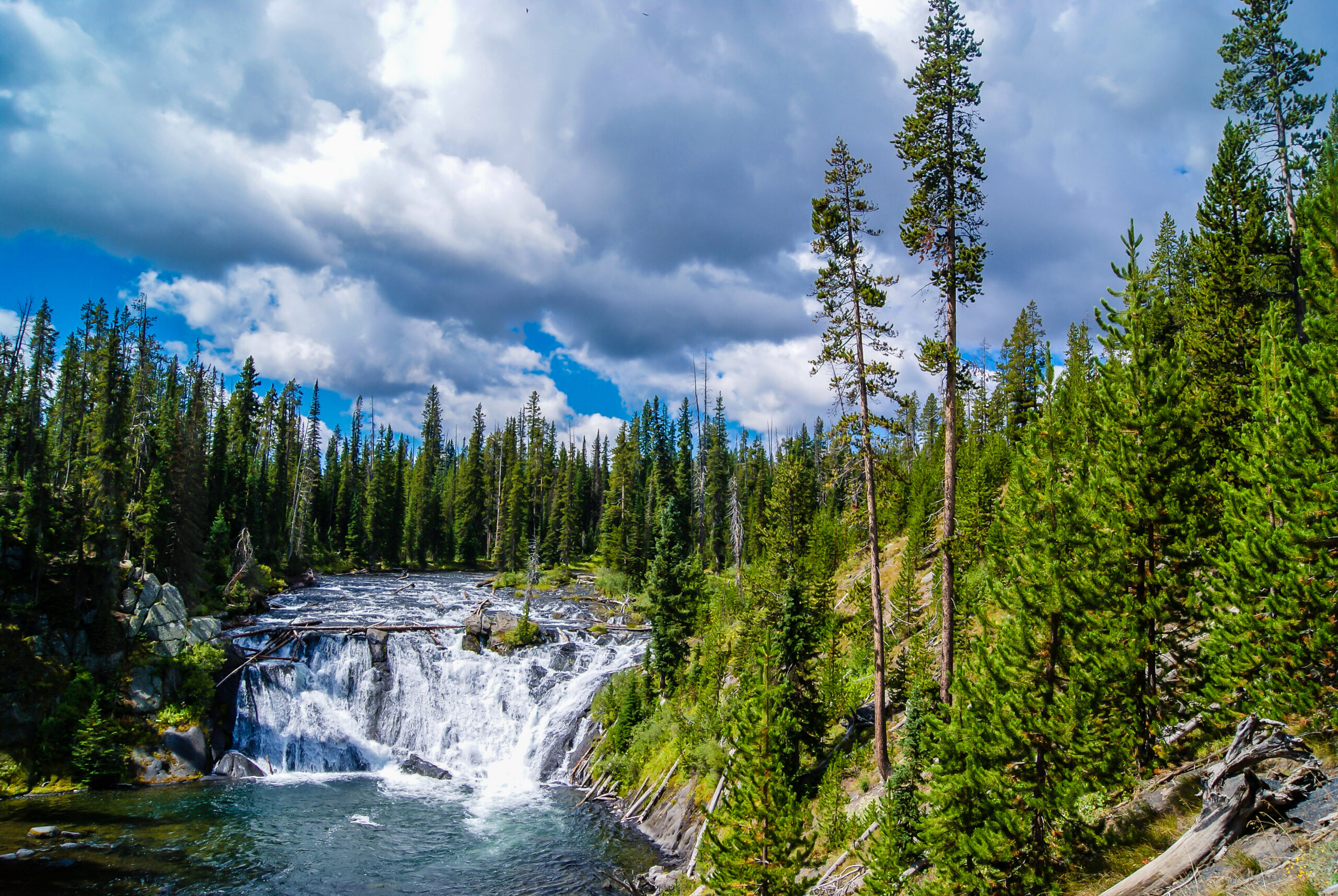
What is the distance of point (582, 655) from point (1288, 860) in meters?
33.6

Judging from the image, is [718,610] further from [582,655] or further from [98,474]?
[98,474]

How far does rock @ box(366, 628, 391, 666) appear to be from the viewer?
36781 millimetres

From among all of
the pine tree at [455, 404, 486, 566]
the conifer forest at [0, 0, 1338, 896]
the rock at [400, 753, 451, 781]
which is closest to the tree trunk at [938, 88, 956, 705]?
the conifer forest at [0, 0, 1338, 896]

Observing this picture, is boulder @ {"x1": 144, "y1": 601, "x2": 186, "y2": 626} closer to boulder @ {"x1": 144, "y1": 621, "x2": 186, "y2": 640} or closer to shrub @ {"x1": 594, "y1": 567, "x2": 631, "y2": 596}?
boulder @ {"x1": 144, "y1": 621, "x2": 186, "y2": 640}

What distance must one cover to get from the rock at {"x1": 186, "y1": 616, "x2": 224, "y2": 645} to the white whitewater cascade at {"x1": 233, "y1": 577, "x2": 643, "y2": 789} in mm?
3110

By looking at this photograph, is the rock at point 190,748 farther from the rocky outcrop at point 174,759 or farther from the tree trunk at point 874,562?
the tree trunk at point 874,562

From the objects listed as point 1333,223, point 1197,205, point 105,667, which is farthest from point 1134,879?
point 105,667

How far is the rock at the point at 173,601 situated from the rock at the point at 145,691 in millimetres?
3557

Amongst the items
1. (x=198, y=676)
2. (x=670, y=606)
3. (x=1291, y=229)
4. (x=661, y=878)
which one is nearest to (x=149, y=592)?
(x=198, y=676)

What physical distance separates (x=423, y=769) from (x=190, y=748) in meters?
10.2

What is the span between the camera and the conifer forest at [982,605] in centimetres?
1143

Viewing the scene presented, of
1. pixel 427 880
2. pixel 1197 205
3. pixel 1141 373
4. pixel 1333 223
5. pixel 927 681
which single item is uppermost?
pixel 1197 205

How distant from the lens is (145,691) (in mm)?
30688

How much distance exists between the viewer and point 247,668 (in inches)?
1336
